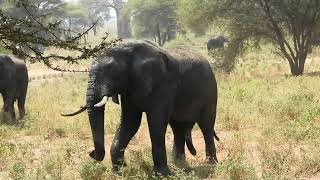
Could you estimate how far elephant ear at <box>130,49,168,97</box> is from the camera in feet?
20.3

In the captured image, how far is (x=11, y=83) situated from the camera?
13109mm

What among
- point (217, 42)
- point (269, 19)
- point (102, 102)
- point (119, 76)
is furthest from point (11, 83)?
point (217, 42)

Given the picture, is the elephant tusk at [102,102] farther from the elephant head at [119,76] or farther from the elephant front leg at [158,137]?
the elephant front leg at [158,137]

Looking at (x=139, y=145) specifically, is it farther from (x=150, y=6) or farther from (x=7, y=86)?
(x=150, y=6)

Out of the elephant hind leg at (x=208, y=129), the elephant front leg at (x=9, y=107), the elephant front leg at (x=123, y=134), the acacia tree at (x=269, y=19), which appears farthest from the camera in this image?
the acacia tree at (x=269, y=19)

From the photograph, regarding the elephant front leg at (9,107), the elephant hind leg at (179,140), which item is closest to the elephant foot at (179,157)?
the elephant hind leg at (179,140)

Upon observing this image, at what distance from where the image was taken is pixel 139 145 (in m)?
9.16

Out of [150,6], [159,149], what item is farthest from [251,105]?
[150,6]

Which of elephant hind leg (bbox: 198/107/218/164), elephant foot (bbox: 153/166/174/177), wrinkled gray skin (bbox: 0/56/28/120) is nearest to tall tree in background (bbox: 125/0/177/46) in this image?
wrinkled gray skin (bbox: 0/56/28/120)

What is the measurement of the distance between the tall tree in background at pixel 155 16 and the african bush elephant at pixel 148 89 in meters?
35.2

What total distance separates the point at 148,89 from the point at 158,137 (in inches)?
26.4

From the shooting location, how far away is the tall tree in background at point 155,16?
4422 centimetres

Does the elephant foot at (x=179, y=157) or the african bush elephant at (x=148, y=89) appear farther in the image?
the elephant foot at (x=179, y=157)

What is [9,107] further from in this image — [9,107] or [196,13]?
[196,13]
